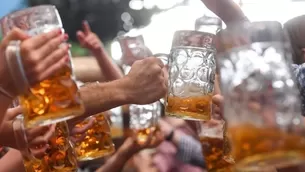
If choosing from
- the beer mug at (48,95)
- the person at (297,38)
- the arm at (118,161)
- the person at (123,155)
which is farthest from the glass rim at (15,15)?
the arm at (118,161)

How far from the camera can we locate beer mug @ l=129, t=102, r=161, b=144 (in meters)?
1.70

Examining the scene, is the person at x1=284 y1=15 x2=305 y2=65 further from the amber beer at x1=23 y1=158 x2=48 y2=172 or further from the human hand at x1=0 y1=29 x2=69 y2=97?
the human hand at x1=0 y1=29 x2=69 y2=97

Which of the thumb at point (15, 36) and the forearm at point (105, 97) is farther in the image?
the forearm at point (105, 97)

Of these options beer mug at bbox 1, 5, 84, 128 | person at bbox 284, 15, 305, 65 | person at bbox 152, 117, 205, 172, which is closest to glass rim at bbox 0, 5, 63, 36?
beer mug at bbox 1, 5, 84, 128

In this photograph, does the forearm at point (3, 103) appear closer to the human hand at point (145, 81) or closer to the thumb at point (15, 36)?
the thumb at point (15, 36)

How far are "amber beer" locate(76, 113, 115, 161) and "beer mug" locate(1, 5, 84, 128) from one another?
40cm

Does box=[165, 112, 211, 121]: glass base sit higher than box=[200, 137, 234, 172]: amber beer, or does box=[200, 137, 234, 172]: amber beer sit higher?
box=[165, 112, 211, 121]: glass base

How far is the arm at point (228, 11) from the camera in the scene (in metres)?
1.28

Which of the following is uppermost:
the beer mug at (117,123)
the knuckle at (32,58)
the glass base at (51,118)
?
the knuckle at (32,58)

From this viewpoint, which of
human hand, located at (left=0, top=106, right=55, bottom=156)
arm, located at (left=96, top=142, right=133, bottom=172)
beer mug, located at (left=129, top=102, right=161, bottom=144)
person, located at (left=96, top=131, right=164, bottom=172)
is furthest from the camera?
arm, located at (left=96, top=142, right=133, bottom=172)

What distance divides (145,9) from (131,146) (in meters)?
9.01

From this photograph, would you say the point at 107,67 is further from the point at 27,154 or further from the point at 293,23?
the point at 27,154

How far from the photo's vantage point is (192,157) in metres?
2.37

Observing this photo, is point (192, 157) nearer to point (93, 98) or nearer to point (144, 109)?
point (144, 109)
